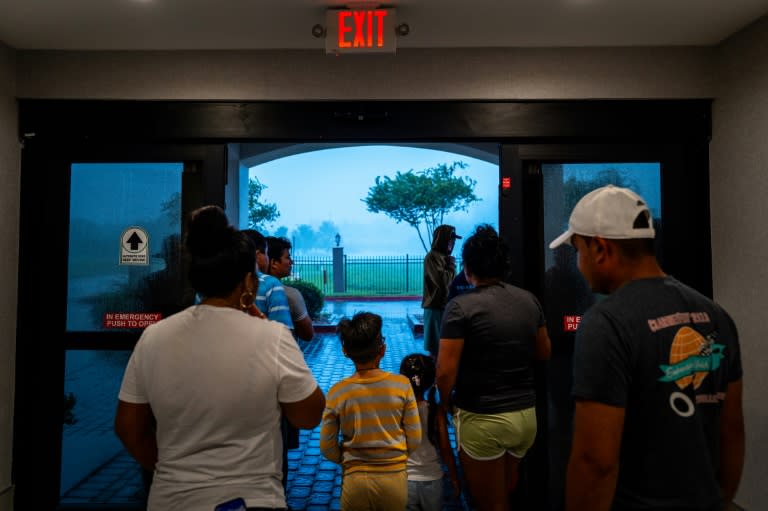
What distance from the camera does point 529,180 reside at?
10.2 feet

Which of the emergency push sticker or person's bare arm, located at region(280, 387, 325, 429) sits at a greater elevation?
the emergency push sticker

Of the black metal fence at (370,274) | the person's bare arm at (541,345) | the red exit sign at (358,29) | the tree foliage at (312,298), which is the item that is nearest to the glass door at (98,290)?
the red exit sign at (358,29)

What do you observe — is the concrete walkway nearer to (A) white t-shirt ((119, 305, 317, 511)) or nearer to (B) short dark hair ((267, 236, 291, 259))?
(B) short dark hair ((267, 236, 291, 259))

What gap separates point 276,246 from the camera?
3.23 m

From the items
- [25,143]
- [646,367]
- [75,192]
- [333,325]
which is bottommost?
[333,325]

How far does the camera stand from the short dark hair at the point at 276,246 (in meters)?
3.22

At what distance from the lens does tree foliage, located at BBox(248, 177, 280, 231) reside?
19391 millimetres

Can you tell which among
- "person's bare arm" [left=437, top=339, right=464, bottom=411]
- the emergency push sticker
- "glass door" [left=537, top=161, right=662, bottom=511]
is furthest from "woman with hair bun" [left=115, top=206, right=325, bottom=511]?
"glass door" [left=537, top=161, right=662, bottom=511]

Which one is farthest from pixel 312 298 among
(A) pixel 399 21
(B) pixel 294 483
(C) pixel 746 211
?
(C) pixel 746 211

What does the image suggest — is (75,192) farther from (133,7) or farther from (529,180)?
(529,180)

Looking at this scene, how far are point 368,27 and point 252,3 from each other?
613 millimetres

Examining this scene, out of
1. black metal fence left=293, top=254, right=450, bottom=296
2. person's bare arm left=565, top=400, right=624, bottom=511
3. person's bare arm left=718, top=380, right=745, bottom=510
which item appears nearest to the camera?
person's bare arm left=565, top=400, right=624, bottom=511

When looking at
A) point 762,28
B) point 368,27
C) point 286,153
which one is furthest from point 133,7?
point 286,153

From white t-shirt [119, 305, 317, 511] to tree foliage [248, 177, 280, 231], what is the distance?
18206 mm
